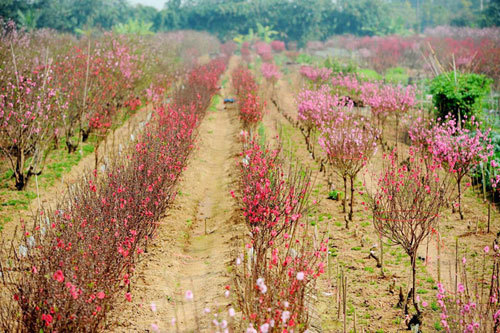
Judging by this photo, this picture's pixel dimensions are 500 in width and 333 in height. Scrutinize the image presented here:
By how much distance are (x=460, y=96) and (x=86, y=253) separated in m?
9.40

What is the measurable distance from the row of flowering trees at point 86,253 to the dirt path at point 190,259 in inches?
11.6

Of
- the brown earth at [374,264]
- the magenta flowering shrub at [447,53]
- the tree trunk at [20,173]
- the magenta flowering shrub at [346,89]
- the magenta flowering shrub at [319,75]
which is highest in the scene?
the magenta flowering shrub at [447,53]

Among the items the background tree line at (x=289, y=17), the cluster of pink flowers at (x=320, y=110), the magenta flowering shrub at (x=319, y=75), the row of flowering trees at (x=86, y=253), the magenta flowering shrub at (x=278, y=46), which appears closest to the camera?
the row of flowering trees at (x=86, y=253)

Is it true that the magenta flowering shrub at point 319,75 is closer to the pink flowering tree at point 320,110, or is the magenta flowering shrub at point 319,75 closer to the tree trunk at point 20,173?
the pink flowering tree at point 320,110

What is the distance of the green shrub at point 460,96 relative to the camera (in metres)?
10.5

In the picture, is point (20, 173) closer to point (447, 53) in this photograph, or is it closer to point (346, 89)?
point (346, 89)

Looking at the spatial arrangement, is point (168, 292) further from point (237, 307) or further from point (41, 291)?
point (41, 291)

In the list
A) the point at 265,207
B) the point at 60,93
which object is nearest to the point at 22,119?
the point at 60,93

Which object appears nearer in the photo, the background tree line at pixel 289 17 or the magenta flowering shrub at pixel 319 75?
the magenta flowering shrub at pixel 319 75

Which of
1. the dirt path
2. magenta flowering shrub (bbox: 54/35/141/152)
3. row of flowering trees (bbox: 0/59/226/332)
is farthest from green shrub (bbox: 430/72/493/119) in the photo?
magenta flowering shrub (bbox: 54/35/141/152)

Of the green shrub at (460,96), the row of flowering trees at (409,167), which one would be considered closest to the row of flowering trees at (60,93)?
the row of flowering trees at (409,167)

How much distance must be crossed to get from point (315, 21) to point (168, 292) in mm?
51533

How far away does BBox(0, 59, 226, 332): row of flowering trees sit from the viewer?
3.46 meters

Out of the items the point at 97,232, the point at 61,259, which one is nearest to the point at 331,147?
the point at 97,232
